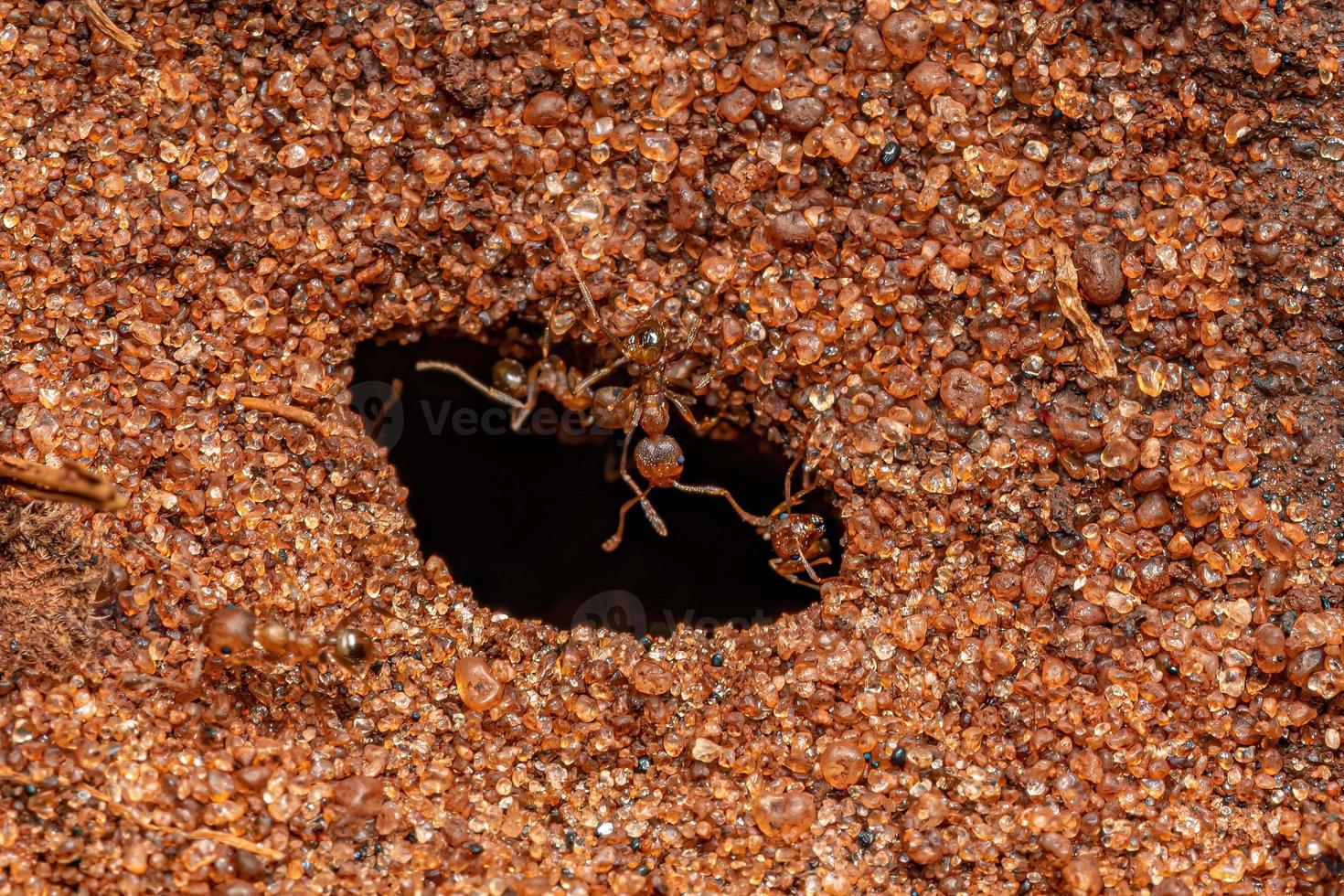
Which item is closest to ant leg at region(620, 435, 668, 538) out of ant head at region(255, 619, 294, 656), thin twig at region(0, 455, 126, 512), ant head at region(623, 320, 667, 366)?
ant head at region(623, 320, 667, 366)

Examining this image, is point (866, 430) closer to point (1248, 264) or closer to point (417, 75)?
point (1248, 264)

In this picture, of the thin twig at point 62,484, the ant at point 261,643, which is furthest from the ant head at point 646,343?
the thin twig at point 62,484

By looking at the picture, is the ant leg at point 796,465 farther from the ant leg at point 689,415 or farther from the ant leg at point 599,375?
the ant leg at point 599,375

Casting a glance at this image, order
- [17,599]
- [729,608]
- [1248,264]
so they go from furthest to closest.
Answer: [729,608]
[1248,264]
[17,599]

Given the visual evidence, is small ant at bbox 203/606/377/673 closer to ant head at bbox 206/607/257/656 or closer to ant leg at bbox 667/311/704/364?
ant head at bbox 206/607/257/656

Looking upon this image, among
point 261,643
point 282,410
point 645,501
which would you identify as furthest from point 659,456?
point 261,643

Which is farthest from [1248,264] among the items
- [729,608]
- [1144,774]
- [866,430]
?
[729,608]
